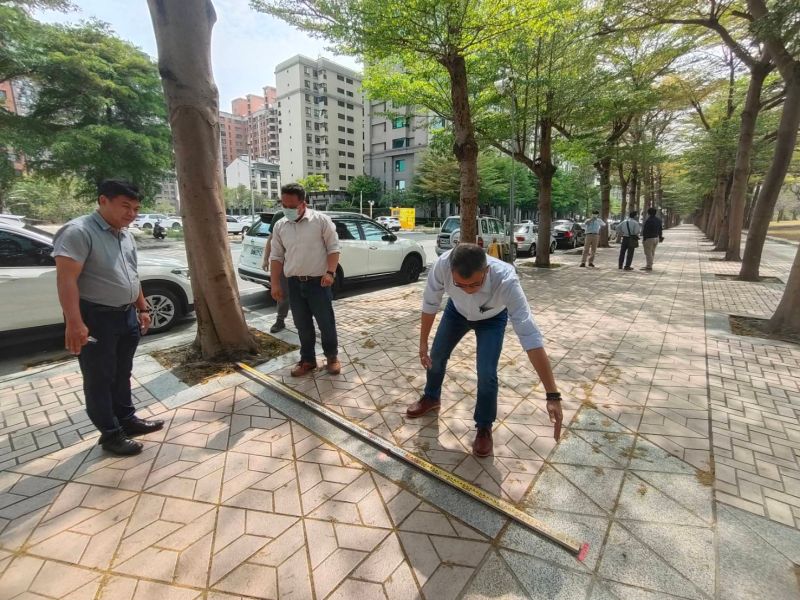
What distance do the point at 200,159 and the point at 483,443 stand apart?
363cm

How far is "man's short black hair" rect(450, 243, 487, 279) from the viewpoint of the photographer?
213cm

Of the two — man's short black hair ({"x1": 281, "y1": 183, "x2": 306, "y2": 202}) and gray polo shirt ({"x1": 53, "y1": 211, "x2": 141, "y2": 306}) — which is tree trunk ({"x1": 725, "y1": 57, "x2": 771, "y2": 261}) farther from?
gray polo shirt ({"x1": 53, "y1": 211, "x2": 141, "y2": 306})

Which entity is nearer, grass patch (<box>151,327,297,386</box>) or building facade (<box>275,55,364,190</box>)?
grass patch (<box>151,327,297,386</box>)

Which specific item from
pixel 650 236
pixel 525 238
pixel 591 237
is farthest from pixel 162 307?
pixel 525 238

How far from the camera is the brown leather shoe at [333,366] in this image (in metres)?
3.96

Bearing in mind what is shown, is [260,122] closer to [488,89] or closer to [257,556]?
[488,89]

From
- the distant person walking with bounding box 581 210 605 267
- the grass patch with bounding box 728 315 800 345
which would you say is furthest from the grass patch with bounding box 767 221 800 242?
the grass patch with bounding box 728 315 800 345

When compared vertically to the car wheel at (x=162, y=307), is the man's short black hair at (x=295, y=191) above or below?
above

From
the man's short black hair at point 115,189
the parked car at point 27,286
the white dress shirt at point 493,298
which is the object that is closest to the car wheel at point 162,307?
the parked car at point 27,286

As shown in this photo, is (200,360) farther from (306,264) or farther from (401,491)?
(401,491)

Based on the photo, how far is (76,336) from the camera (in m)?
2.29

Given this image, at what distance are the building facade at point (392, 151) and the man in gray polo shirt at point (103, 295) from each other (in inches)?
2352

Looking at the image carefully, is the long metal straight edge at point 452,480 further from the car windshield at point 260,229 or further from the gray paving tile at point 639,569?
the car windshield at point 260,229

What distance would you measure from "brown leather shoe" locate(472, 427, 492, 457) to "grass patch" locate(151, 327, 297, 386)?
255 centimetres
